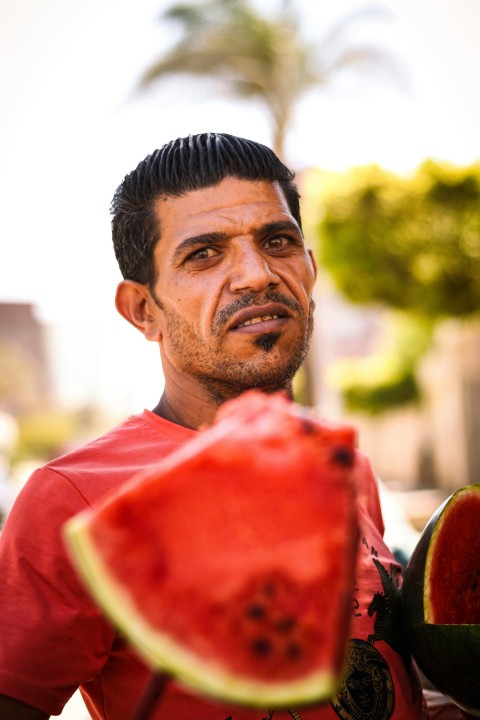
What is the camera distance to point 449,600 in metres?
1.85

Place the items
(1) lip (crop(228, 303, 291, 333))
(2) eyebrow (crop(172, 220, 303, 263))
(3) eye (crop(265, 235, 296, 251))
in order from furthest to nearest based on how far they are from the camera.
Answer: (3) eye (crop(265, 235, 296, 251))
(2) eyebrow (crop(172, 220, 303, 263))
(1) lip (crop(228, 303, 291, 333))

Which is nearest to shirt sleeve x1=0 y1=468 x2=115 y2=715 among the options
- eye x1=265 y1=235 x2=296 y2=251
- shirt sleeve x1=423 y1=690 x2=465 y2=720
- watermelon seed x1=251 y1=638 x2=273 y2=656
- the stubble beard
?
the stubble beard

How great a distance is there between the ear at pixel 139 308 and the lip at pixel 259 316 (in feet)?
1.33

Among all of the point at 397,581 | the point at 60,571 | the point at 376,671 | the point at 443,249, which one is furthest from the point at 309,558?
the point at 443,249

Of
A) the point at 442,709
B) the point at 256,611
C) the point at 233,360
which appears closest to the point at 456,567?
the point at 442,709

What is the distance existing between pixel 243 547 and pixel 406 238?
557 inches

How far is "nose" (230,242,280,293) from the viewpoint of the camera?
2018 mm

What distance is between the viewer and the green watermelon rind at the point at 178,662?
0.85 metres

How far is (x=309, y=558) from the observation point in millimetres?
917

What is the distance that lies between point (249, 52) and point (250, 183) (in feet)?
46.0

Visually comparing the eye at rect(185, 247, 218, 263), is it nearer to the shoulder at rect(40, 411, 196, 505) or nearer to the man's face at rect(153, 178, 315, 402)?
the man's face at rect(153, 178, 315, 402)

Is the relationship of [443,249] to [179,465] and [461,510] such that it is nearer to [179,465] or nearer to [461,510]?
[461,510]

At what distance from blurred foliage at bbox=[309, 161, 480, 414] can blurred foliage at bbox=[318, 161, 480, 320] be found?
19 millimetres

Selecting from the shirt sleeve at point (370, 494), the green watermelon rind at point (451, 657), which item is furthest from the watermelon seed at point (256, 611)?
the shirt sleeve at point (370, 494)
